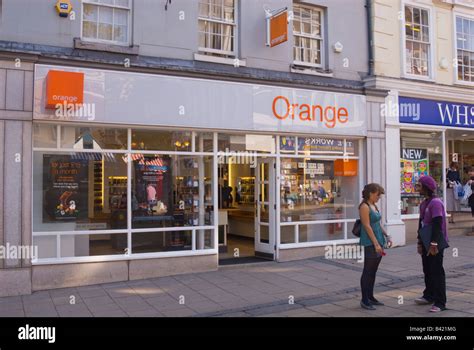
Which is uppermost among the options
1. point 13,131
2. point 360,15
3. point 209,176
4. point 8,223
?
point 360,15

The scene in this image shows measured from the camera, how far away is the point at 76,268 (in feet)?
28.9

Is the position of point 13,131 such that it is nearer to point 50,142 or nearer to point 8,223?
point 50,142

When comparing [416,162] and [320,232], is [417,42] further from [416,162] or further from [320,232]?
[320,232]

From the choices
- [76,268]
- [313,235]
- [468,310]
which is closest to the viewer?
[468,310]

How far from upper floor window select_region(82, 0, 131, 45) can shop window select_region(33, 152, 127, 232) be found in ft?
7.76

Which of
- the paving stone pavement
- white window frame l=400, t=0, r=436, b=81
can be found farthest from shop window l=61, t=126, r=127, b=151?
white window frame l=400, t=0, r=436, b=81

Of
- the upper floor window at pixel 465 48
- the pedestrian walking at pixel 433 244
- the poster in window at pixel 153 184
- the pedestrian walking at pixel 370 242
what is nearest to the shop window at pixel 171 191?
the poster in window at pixel 153 184

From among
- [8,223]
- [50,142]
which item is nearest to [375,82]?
[50,142]

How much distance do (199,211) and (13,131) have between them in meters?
4.05

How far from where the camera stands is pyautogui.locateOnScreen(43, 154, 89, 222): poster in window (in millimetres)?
8938

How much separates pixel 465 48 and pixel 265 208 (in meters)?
8.33

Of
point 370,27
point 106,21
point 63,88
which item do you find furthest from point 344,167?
point 63,88

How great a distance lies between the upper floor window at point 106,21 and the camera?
30.8 ft

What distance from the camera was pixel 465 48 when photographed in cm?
1445
